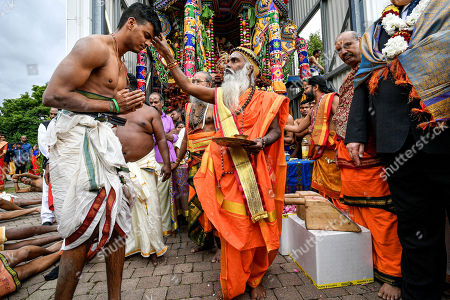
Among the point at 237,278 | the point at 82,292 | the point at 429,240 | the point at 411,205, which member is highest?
the point at 411,205

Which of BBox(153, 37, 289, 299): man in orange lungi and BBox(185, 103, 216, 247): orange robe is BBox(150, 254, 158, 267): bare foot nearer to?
BBox(185, 103, 216, 247): orange robe

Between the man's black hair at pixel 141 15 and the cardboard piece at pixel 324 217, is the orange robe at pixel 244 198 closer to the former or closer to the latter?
the cardboard piece at pixel 324 217

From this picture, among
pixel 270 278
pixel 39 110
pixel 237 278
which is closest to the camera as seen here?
pixel 237 278

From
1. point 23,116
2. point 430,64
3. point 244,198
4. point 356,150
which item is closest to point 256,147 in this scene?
point 244,198

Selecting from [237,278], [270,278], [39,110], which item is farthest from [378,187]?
[39,110]

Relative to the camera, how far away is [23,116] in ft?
A: 88.3

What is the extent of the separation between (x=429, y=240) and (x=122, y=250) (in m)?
2.20

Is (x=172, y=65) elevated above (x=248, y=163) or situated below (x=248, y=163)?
above

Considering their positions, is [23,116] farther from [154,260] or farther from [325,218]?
[325,218]

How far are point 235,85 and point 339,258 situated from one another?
6.17ft

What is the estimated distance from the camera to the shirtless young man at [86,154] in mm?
1457

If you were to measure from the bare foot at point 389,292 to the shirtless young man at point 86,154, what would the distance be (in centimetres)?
211

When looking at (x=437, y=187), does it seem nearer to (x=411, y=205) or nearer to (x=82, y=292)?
(x=411, y=205)

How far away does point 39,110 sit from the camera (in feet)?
90.1
